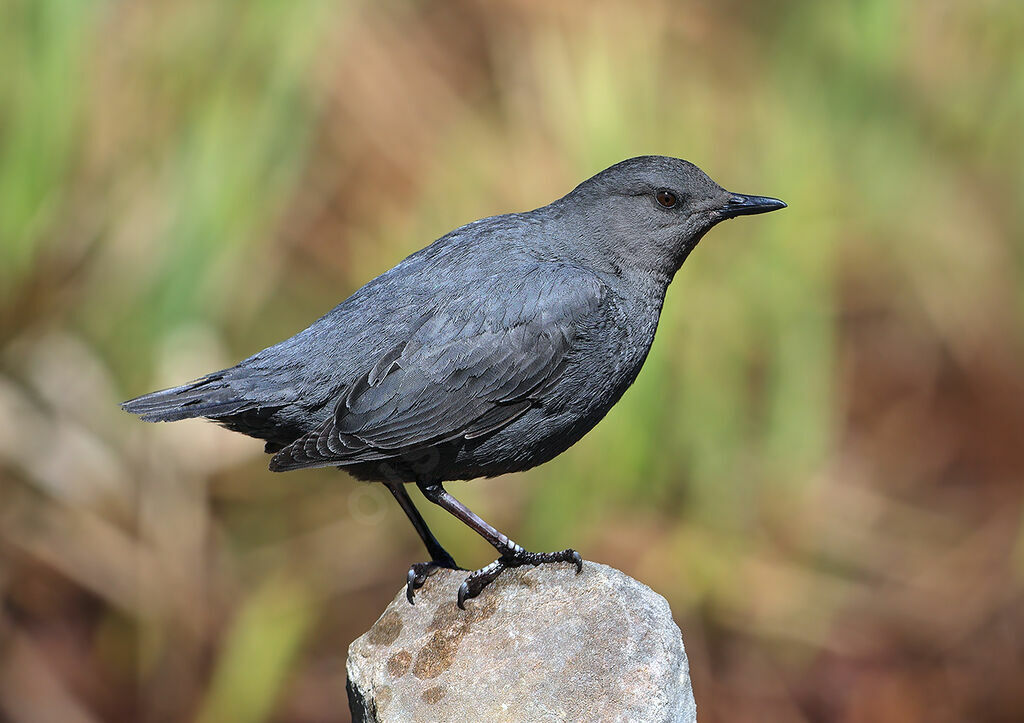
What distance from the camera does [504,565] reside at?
2.95 meters

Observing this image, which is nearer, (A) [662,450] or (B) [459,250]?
(B) [459,250]

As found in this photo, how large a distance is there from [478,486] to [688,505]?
746 mm

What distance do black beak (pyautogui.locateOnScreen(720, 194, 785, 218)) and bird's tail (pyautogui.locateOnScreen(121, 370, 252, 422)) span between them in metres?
1.31

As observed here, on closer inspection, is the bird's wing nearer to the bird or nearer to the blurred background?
the bird

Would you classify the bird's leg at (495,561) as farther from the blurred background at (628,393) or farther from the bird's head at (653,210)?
the blurred background at (628,393)

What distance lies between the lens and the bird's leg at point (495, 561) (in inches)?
112

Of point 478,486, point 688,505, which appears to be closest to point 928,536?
point 688,505

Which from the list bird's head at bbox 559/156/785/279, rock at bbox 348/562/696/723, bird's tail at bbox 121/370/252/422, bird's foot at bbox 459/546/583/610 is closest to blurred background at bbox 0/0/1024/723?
bird's head at bbox 559/156/785/279

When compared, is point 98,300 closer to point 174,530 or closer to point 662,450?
point 174,530

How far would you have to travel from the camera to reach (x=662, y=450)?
4.24 meters

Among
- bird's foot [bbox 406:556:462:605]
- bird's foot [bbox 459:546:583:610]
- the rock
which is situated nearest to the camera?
the rock

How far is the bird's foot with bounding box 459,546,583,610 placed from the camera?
2850 millimetres

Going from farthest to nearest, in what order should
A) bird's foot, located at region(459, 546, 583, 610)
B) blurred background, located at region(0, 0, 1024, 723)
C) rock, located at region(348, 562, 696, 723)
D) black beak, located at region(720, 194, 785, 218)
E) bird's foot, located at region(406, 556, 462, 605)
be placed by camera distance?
1. blurred background, located at region(0, 0, 1024, 723)
2. black beak, located at region(720, 194, 785, 218)
3. bird's foot, located at region(406, 556, 462, 605)
4. bird's foot, located at region(459, 546, 583, 610)
5. rock, located at region(348, 562, 696, 723)

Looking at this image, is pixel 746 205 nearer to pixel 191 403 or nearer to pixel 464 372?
pixel 464 372
